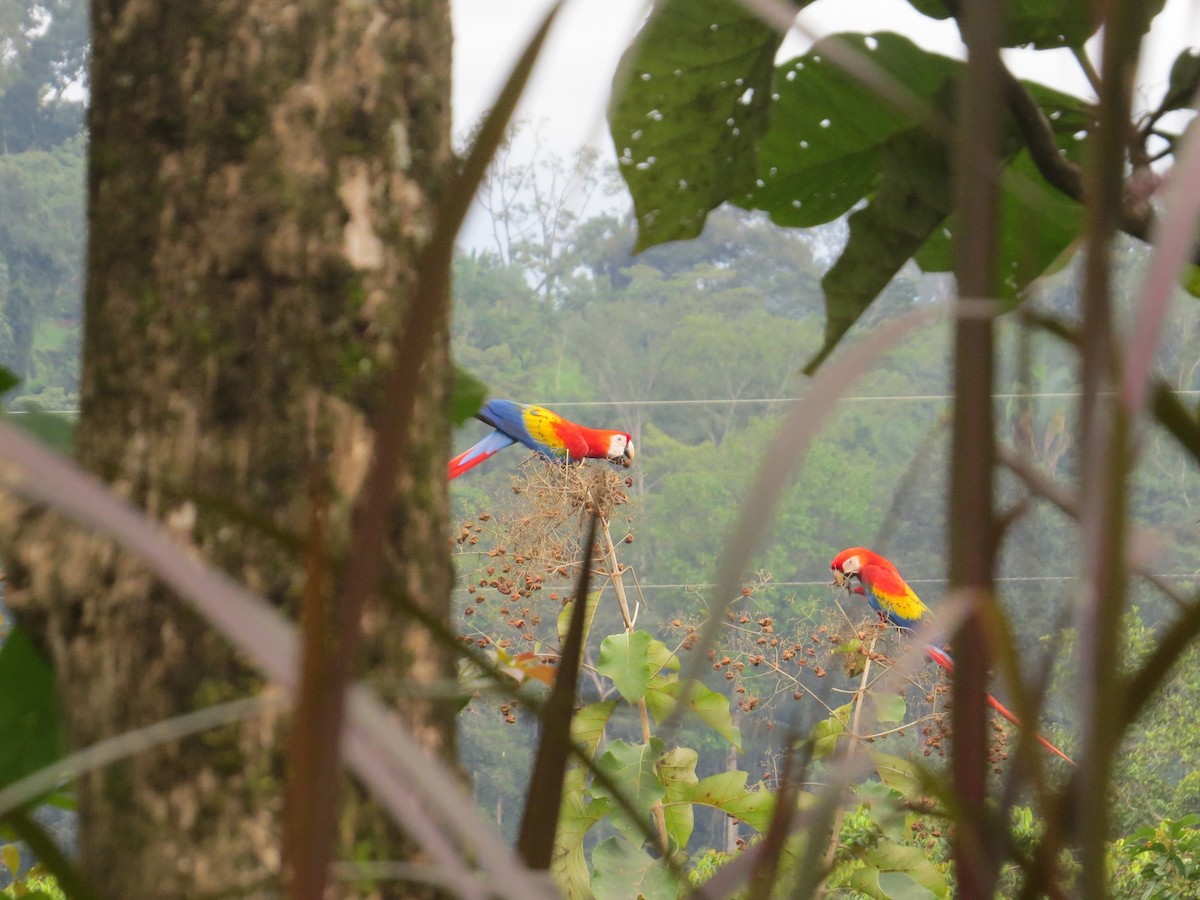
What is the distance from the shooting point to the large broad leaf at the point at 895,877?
0.84 metres

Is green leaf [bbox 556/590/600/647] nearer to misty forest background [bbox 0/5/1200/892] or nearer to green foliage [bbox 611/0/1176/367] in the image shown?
green foliage [bbox 611/0/1176/367]

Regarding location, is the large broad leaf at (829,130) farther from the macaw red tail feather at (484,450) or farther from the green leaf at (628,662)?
the macaw red tail feather at (484,450)

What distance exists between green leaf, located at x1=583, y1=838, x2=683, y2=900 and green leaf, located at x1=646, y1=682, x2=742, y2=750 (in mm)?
114

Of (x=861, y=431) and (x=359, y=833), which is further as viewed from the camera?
(x=861, y=431)

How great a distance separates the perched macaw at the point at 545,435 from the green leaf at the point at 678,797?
0.99 metres

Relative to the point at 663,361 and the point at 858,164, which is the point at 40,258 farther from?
the point at 858,164

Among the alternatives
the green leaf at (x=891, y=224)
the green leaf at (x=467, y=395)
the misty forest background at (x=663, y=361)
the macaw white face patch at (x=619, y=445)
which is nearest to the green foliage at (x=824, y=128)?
the green leaf at (x=891, y=224)

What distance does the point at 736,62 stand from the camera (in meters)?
0.38

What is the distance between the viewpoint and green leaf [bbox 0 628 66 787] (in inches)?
8.3

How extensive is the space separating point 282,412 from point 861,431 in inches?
213

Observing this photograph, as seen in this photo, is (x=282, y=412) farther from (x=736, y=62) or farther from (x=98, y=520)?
(x=736, y=62)

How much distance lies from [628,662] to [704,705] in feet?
0.27

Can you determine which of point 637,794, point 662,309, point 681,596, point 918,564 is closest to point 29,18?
point 662,309

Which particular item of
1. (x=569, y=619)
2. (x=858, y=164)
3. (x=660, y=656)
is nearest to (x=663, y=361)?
(x=660, y=656)
